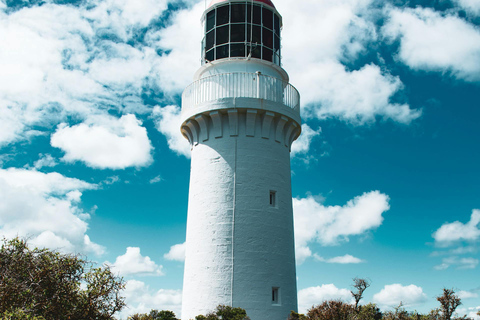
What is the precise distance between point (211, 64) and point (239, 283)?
33.2 feet

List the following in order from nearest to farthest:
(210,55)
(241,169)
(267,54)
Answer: (241,169) < (267,54) < (210,55)

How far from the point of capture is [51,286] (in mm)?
9289

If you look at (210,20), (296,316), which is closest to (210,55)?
(210,20)

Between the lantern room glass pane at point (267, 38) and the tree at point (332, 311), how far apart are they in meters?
12.3

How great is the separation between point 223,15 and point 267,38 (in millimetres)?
2392

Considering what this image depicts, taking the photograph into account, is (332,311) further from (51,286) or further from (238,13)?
(238,13)

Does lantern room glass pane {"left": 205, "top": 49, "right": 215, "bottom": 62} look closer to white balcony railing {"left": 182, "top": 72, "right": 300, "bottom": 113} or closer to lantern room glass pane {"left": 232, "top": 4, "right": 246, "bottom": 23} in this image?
white balcony railing {"left": 182, "top": 72, "right": 300, "bottom": 113}

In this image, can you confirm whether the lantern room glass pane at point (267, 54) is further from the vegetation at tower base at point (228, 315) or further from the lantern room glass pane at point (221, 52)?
the vegetation at tower base at point (228, 315)

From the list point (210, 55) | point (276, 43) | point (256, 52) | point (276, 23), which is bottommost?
point (256, 52)

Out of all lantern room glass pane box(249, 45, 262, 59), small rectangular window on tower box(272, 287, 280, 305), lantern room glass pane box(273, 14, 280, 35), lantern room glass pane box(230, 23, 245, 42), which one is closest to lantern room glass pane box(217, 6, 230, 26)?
lantern room glass pane box(230, 23, 245, 42)

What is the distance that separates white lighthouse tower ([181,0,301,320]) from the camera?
1686 centimetres

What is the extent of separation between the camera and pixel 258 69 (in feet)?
65.2

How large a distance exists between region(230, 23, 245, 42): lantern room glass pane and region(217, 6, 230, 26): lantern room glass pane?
535 mm

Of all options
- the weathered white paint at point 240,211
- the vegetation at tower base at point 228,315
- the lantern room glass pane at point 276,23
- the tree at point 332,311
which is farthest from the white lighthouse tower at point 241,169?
the tree at point 332,311
